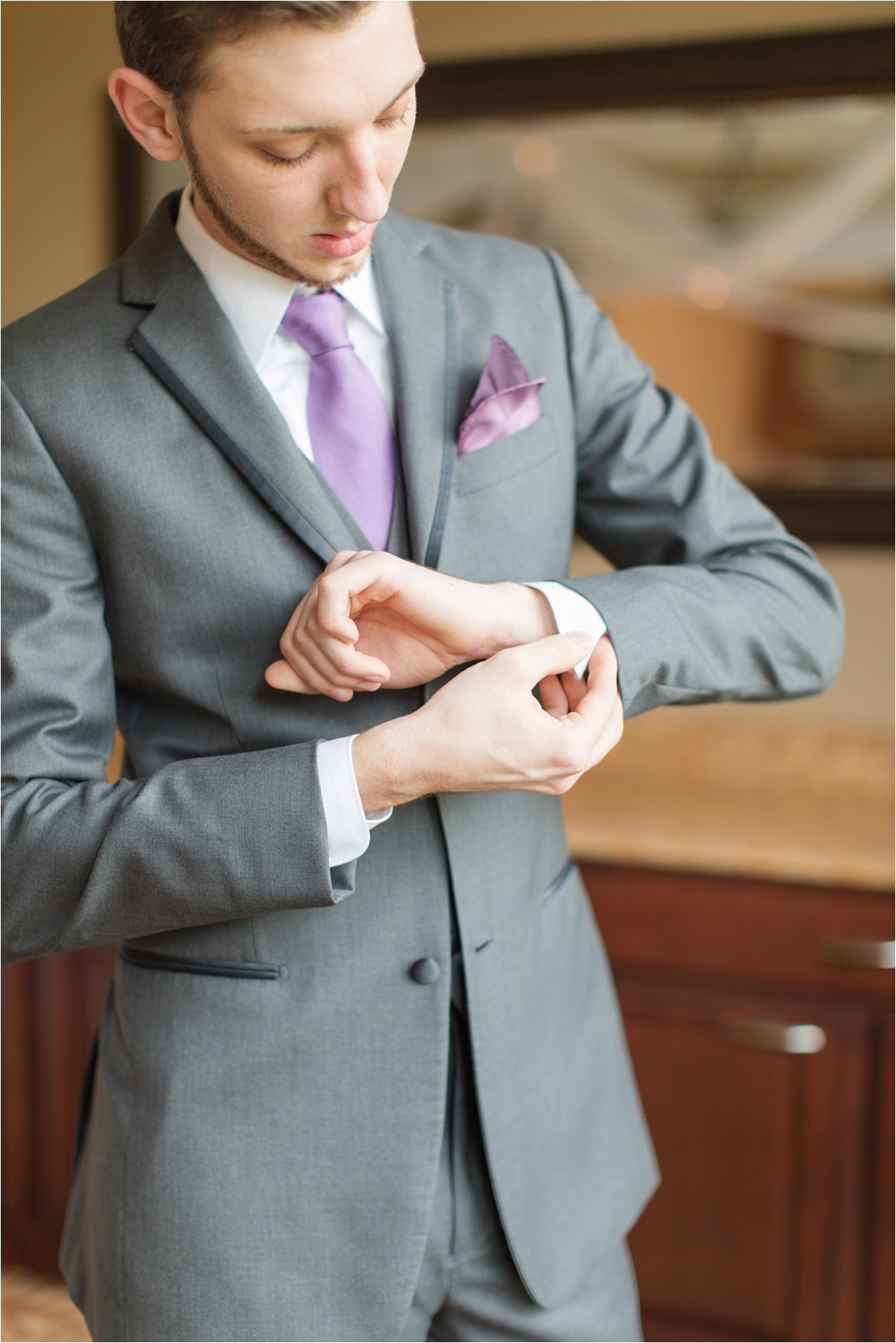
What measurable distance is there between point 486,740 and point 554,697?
132mm

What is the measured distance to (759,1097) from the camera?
6.38 feet

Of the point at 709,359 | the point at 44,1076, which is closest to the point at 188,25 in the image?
the point at 709,359

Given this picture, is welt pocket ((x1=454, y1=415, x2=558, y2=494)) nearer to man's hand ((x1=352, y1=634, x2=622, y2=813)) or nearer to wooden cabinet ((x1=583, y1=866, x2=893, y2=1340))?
man's hand ((x1=352, y1=634, x2=622, y2=813))

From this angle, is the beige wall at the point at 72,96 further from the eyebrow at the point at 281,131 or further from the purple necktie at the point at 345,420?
the eyebrow at the point at 281,131

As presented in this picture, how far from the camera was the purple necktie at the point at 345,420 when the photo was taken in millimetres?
974

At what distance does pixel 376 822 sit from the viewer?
905 millimetres

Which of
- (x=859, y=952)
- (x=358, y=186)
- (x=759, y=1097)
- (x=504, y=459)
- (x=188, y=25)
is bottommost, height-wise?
(x=759, y=1097)

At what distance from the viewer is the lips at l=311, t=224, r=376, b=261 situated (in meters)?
0.87

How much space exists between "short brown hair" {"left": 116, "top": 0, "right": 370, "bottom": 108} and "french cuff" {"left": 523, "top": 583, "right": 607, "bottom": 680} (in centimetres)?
45

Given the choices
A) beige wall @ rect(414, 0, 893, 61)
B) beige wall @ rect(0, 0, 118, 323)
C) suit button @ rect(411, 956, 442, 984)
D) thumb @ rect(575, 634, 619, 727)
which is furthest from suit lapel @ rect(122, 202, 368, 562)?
beige wall @ rect(0, 0, 118, 323)

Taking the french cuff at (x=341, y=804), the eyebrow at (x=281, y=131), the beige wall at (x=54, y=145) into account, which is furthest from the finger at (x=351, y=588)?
the beige wall at (x=54, y=145)

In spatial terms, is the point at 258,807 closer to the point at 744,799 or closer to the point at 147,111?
the point at 147,111

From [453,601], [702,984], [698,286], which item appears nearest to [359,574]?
[453,601]

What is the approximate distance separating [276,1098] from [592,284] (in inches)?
77.4
